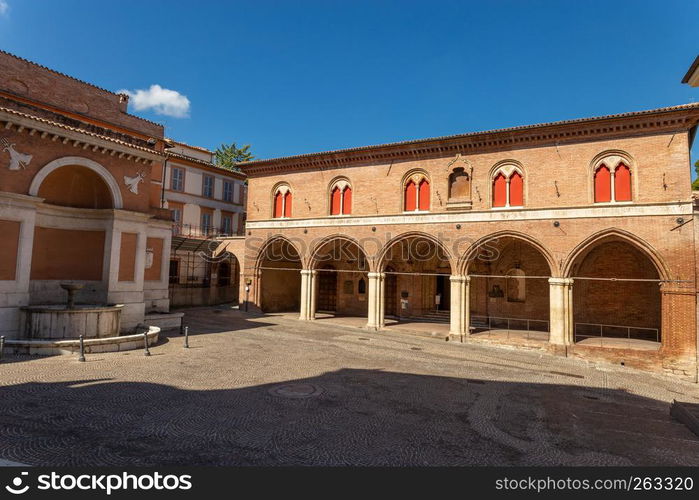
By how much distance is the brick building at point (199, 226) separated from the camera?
2952cm

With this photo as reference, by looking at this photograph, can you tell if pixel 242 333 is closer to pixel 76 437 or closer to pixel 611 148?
pixel 76 437

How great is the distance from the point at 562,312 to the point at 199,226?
86.5 feet

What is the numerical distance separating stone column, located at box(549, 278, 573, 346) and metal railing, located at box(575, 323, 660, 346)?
1.86 metres

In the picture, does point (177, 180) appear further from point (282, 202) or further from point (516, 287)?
point (516, 287)

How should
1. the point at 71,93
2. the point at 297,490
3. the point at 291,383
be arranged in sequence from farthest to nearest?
1. the point at 71,93
2. the point at 291,383
3. the point at 297,490

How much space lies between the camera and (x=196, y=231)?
31750mm

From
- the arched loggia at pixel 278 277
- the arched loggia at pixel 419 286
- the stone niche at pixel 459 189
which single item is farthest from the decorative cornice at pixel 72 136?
the arched loggia at pixel 419 286

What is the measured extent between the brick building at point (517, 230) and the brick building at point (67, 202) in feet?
29.8

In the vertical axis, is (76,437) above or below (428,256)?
below

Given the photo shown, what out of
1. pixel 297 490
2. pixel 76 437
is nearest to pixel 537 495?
pixel 297 490

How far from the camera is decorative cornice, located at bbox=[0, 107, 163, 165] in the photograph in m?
13.5

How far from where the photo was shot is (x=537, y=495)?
17.0ft

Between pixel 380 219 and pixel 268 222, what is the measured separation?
7.91 metres

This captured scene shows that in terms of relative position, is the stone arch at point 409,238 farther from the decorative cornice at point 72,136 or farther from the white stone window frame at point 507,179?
the decorative cornice at point 72,136
